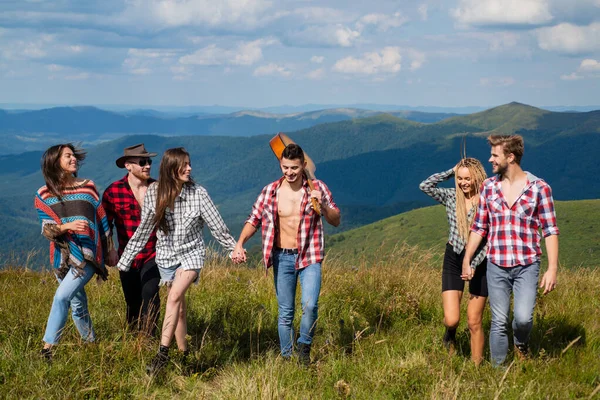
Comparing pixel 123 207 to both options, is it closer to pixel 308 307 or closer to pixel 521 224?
pixel 308 307

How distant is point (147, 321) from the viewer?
191 inches

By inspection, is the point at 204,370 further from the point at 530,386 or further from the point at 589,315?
the point at 589,315

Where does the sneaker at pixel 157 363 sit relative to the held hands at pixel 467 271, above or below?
below

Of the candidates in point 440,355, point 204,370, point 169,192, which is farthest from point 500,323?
point 169,192

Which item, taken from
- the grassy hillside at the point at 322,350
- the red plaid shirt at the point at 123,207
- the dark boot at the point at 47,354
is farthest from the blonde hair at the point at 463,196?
the dark boot at the point at 47,354

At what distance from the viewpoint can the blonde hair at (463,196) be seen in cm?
496

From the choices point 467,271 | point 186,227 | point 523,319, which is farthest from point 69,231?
point 523,319

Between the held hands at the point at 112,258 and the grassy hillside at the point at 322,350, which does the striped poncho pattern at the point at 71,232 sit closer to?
the held hands at the point at 112,258

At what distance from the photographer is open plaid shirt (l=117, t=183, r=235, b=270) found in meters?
4.79

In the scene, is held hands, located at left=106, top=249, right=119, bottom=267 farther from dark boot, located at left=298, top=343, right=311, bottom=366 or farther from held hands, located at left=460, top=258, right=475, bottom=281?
held hands, located at left=460, top=258, right=475, bottom=281

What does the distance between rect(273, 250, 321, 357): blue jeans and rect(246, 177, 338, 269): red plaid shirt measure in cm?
7

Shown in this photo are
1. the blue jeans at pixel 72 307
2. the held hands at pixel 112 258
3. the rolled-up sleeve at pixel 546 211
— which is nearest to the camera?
the rolled-up sleeve at pixel 546 211

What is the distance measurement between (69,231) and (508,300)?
11.4ft

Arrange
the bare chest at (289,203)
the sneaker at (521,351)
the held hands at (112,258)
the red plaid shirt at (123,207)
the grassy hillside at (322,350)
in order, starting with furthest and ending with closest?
the red plaid shirt at (123,207)
the held hands at (112,258)
the bare chest at (289,203)
the sneaker at (521,351)
the grassy hillside at (322,350)
